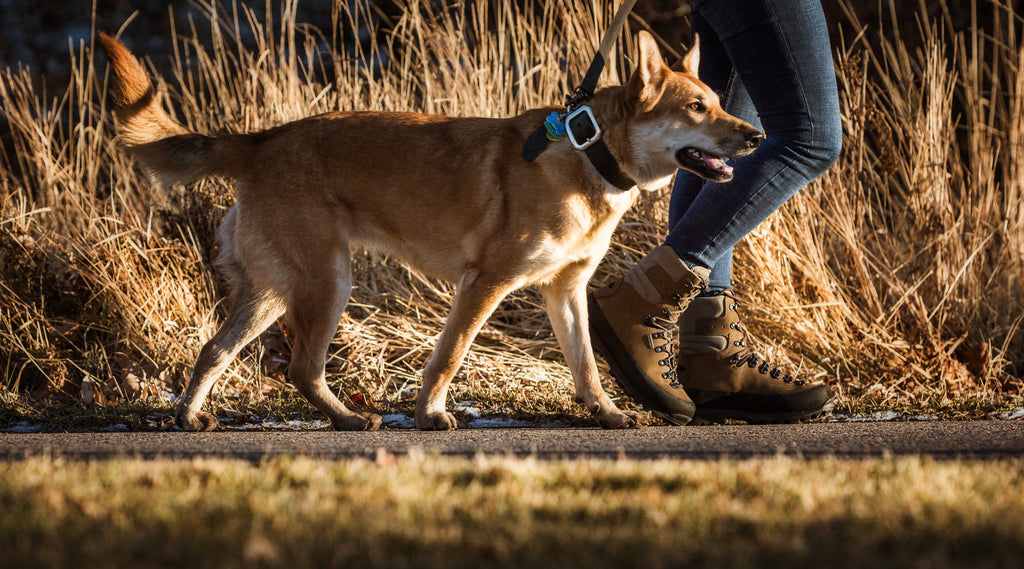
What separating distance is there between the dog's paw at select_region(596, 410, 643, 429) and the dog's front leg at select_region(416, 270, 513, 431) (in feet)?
1.58

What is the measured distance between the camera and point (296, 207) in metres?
3.22

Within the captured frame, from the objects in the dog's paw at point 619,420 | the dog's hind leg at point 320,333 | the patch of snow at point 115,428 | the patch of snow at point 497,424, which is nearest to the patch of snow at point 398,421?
the dog's hind leg at point 320,333

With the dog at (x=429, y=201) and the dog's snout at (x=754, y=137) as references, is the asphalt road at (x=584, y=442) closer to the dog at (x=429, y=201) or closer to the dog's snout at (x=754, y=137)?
the dog at (x=429, y=201)

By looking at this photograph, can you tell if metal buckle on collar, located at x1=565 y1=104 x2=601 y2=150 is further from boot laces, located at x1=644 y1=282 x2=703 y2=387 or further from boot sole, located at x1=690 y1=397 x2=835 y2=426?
boot sole, located at x1=690 y1=397 x2=835 y2=426

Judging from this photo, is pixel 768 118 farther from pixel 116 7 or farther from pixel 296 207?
pixel 116 7

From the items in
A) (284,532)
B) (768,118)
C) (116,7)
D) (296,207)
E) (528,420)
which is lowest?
(528,420)

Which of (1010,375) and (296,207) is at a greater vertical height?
(296,207)

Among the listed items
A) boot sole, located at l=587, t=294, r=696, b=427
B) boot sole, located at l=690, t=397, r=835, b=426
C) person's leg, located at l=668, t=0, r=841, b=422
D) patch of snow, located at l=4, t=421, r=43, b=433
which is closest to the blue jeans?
person's leg, located at l=668, t=0, r=841, b=422

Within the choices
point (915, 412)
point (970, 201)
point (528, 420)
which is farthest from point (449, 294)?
point (970, 201)

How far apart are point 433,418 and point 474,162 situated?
86 cm

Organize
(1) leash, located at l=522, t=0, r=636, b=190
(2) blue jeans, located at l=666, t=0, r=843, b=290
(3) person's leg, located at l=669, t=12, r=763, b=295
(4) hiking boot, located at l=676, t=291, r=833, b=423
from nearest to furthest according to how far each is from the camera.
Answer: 1. (2) blue jeans, located at l=666, t=0, r=843, b=290
2. (1) leash, located at l=522, t=0, r=636, b=190
3. (4) hiking boot, located at l=676, t=291, r=833, b=423
4. (3) person's leg, located at l=669, t=12, r=763, b=295

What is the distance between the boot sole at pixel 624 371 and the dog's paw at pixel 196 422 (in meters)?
1.29

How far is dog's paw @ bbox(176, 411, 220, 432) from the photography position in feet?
10.4

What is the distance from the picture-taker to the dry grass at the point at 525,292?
3824 mm
